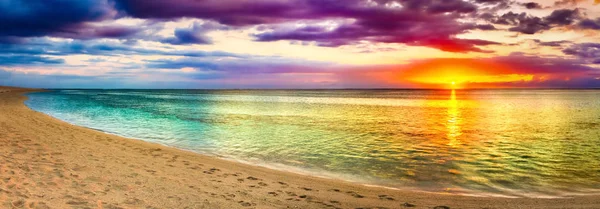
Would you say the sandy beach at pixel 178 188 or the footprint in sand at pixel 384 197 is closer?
the sandy beach at pixel 178 188

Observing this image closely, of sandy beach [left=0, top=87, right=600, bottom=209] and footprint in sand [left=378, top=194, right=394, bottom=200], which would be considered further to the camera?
→ footprint in sand [left=378, top=194, right=394, bottom=200]

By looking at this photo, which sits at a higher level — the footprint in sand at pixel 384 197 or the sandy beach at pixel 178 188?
the sandy beach at pixel 178 188

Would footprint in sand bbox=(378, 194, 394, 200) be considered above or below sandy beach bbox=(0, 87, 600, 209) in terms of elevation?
below

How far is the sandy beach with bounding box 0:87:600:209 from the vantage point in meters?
9.00

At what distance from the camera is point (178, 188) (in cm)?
1046

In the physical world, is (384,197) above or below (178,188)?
below

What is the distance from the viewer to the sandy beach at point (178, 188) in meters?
9.00

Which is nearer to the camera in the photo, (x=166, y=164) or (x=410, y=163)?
(x=166, y=164)

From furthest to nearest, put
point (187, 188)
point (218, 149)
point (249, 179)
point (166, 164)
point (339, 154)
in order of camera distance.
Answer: point (218, 149) < point (339, 154) < point (166, 164) < point (249, 179) < point (187, 188)

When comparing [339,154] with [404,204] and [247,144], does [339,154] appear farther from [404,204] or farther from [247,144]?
[404,204]

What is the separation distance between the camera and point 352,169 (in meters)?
15.1

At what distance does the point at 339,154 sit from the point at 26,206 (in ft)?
43.5

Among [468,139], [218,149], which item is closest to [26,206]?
[218,149]

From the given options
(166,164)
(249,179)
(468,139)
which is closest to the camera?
(249,179)
